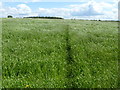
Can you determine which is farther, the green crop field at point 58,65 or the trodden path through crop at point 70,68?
the green crop field at point 58,65

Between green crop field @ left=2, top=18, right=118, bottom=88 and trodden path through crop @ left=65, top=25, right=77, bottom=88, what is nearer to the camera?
trodden path through crop @ left=65, top=25, right=77, bottom=88

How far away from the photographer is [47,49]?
17578 mm

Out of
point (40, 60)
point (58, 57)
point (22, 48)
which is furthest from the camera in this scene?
point (22, 48)

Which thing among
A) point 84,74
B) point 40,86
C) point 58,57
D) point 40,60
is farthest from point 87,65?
point 40,86

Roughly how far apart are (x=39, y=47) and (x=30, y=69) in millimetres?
4669

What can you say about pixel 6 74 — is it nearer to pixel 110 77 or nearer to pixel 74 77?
pixel 74 77

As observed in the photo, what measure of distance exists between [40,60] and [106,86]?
5.49 m

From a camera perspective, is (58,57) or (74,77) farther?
(58,57)

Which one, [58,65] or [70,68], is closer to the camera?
[70,68]

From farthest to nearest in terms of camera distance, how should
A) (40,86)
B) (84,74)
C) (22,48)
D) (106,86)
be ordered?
(22,48), (84,74), (106,86), (40,86)

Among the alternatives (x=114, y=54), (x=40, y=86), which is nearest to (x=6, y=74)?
(x=40, y=86)

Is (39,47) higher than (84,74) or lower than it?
higher

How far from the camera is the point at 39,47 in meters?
17.9

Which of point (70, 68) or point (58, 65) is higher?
point (58, 65)
